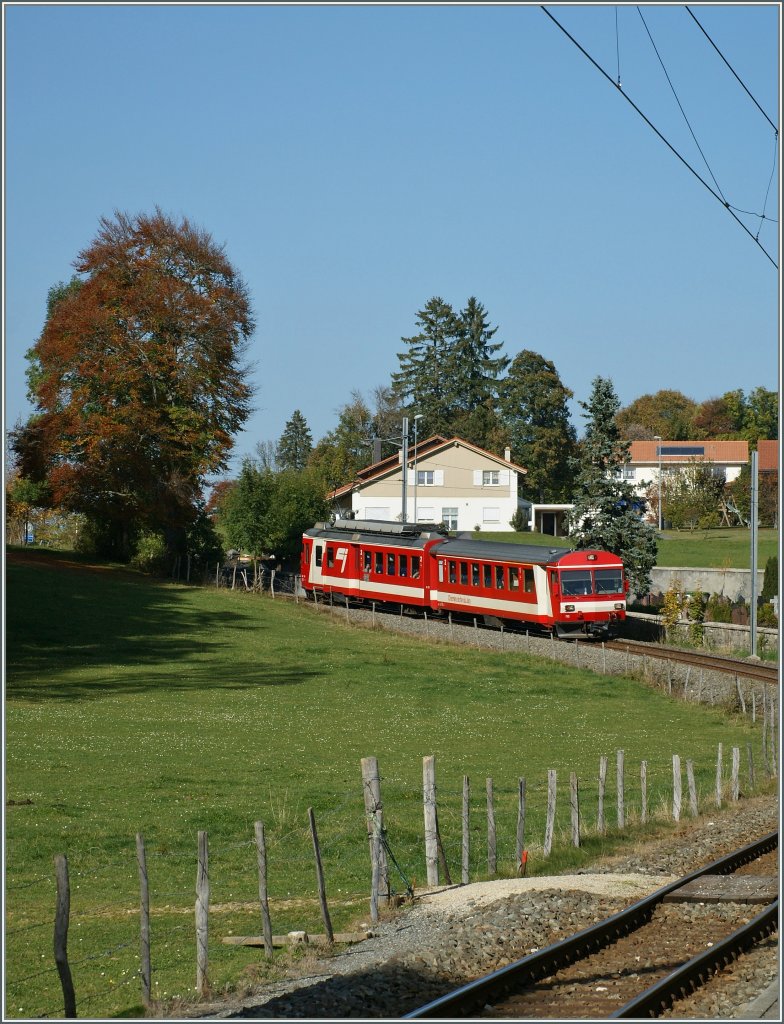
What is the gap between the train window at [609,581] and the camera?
46106mm

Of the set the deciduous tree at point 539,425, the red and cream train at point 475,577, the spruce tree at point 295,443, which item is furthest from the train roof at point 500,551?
the spruce tree at point 295,443

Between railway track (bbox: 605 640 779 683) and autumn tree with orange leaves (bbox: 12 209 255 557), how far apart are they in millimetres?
26216

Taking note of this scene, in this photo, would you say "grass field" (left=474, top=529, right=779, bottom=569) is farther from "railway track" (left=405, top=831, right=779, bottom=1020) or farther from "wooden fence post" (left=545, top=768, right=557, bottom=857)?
"railway track" (left=405, top=831, right=779, bottom=1020)

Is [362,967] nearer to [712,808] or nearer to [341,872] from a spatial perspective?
[341,872]

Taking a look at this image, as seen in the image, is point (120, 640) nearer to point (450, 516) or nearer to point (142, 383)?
point (142, 383)

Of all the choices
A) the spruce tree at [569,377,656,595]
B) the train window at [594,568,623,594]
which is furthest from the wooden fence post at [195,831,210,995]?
the spruce tree at [569,377,656,595]

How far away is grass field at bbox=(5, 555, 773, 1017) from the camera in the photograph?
14.9 m

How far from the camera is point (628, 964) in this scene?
37.5 feet

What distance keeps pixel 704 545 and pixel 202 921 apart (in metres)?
85.7

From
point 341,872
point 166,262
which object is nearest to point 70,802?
point 341,872

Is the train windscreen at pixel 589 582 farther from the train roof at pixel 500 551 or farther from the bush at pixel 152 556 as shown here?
the bush at pixel 152 556

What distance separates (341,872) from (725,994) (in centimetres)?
815

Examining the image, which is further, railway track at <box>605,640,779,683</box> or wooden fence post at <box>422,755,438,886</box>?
railway track at <box>605,640,779,683</box>

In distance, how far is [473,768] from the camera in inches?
1021
